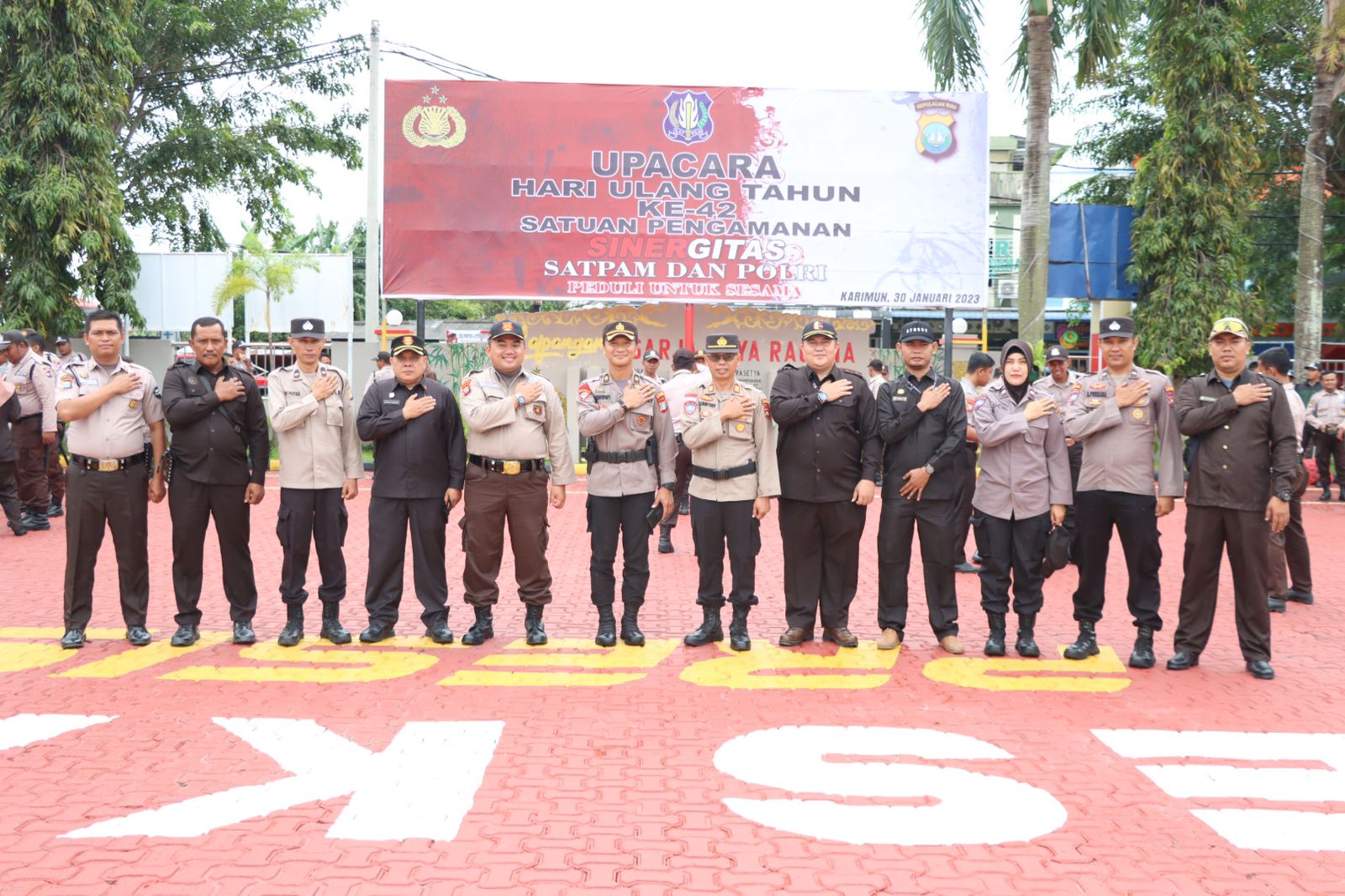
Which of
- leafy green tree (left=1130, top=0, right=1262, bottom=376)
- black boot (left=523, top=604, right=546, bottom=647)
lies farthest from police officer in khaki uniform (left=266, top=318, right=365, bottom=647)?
leafy green tree (left=1130, top=0, right=1262, bottom=376)

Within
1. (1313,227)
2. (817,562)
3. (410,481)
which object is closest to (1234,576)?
(817,562)

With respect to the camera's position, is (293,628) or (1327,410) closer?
(293,628)

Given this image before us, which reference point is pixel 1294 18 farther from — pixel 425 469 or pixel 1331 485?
pixel 425 469

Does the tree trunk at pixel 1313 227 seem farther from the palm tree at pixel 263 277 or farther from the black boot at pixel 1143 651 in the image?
the palm tree at pixel 263 277

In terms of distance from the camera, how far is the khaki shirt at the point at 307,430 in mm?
6512

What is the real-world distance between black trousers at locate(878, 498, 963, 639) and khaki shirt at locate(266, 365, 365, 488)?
3.27 meters

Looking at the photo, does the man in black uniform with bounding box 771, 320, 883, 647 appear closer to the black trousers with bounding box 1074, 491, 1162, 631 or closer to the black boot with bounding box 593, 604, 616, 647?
the black boot with bounding box 593, 604, 616, 647

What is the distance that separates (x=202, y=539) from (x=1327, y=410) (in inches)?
490

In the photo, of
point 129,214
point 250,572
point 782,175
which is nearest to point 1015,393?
point 250,572

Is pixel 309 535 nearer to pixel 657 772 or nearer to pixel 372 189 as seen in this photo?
pixel 657 772

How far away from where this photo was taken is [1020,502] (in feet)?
21.2

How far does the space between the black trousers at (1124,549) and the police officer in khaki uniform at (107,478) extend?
18.5 ft

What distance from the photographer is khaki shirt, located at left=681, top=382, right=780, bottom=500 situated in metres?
6.61

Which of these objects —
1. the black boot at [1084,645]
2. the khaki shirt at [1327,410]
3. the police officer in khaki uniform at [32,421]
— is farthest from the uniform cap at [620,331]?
the khaki shirt at [1327,410]
